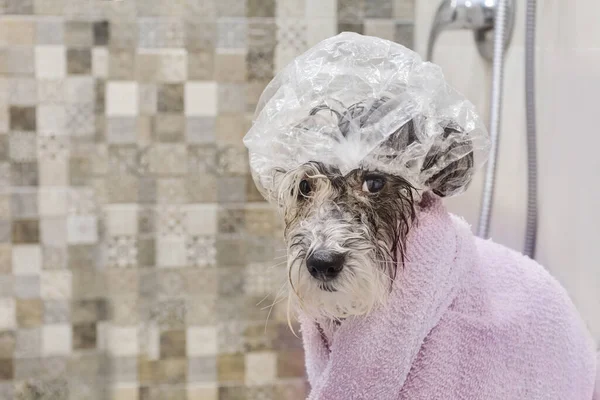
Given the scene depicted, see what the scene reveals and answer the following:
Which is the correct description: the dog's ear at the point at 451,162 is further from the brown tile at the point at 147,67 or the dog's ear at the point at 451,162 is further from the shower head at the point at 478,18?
the brown tile at the point at 147,67

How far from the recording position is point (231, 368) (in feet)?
4.22

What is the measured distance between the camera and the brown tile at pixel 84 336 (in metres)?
1.25

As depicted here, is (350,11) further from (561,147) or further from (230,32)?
(561,147)

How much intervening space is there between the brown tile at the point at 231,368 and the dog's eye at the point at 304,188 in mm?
800

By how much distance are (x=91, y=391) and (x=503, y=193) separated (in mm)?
925

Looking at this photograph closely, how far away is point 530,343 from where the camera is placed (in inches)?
22.7

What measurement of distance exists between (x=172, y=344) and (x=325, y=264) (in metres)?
0.86

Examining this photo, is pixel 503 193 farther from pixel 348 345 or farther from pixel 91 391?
pixel 91 391

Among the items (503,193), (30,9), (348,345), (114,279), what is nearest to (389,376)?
(348,345)

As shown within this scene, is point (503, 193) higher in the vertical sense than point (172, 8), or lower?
lower

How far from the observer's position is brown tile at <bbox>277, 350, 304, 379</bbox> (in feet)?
4.23

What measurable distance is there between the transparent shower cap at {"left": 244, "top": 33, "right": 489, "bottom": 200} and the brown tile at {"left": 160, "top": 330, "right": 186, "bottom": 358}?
2.61 feet

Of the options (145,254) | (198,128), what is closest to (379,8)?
(198,128)

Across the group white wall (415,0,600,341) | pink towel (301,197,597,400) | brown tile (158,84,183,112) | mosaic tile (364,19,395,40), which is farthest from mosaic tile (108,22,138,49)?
pink towel (301,197,597,400)
